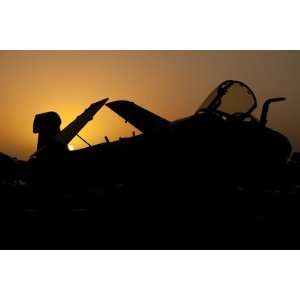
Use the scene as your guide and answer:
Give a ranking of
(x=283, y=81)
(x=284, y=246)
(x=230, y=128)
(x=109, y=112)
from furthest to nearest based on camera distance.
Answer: (x=109, y=112) → (x=283, y=81) → (x=230, y=128) → (x=284, y=246)

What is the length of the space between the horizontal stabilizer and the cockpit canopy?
268 cm

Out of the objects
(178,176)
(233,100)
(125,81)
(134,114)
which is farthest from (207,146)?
(134,114)

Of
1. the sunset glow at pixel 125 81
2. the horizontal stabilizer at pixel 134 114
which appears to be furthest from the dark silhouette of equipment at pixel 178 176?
the horizontal stabilizer at pixel 134 114

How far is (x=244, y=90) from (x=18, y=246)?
11.0ft

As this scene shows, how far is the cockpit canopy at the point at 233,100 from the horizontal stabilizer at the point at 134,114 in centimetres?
268

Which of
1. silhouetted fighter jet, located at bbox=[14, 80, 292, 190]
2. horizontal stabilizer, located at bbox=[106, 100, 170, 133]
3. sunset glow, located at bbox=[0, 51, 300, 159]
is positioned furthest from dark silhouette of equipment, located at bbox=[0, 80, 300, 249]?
horizontal stabilizer, located at bbox=[106, 100, 170, 133]

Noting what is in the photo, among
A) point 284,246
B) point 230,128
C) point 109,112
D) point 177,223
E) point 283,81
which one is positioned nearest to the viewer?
point 284,246

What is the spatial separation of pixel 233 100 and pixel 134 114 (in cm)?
311

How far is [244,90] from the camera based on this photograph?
4789mm

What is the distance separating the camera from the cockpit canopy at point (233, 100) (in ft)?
15.5

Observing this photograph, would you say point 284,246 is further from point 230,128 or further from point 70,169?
point 70,169

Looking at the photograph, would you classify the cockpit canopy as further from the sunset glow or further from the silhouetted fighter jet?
the sunset glow

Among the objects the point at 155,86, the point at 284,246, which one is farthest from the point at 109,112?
the point at 284,246

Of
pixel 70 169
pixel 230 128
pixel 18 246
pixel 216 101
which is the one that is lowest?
pixel 18 246
